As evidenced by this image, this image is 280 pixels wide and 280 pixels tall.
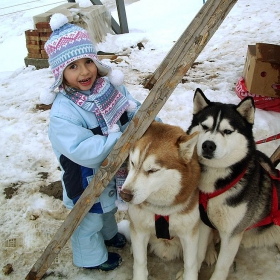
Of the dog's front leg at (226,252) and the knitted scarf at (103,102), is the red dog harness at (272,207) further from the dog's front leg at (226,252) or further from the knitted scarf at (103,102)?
the knitted scarf at (103,102)

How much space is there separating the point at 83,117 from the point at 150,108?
0.55m

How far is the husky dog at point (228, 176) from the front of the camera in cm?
209

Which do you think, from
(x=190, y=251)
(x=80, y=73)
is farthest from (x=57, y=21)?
(x=190, y=251)

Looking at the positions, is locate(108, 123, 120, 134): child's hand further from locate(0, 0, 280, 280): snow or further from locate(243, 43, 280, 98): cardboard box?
locate(243, 43, 280, 98): cardboard box

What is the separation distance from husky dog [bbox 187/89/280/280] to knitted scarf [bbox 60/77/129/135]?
1.96 feet

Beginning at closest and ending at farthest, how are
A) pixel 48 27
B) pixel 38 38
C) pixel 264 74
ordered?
pixel 264 74 < pixel 48 27 < pixel 38 38

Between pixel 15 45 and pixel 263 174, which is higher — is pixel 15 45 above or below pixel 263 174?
below

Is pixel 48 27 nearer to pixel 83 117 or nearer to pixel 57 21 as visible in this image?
pixel 57 21

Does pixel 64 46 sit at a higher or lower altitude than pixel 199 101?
higher

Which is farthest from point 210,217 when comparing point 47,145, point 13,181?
point 47,145

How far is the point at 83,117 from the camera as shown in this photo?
6.81 ft

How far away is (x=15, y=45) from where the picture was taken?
1044 centimetres

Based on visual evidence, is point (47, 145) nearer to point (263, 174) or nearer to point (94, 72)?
point (94, 72)

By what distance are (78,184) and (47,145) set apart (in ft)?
7.20
